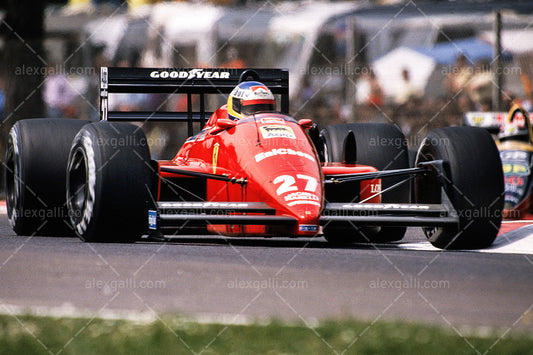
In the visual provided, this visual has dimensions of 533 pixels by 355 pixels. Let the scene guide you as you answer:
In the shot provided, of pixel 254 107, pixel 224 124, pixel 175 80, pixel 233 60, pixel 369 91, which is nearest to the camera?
pixel 224 124

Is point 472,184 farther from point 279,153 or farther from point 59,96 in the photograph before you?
point 59,96

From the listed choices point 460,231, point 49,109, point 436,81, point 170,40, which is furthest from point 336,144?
point 49,109

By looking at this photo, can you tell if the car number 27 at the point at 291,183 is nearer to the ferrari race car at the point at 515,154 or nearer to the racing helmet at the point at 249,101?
the racing helmet at the point at 249,101

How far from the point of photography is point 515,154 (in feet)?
38.4

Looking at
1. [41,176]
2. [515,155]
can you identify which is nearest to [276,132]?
[41,176]

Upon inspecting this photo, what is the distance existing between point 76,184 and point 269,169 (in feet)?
5.09

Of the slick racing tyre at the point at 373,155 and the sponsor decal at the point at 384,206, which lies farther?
the slick racing tyre at the point at 373,155
